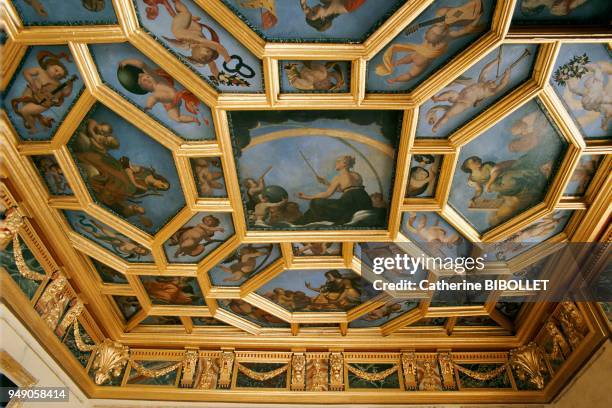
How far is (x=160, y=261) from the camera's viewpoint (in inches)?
457

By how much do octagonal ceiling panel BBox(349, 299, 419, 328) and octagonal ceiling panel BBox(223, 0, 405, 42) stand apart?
286 inches

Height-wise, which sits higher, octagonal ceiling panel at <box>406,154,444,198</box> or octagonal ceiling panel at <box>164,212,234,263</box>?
octagonal ceiling panel at <box>406,154,444,198</box>

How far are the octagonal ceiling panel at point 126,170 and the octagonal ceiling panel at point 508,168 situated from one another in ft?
18.5

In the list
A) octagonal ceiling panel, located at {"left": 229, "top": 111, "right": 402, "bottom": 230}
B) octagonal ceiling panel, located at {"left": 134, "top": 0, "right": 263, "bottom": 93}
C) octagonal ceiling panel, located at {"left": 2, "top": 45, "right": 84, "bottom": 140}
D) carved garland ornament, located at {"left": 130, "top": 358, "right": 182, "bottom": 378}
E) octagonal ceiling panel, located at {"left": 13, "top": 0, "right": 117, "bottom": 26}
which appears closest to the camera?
octagonal ceiling panel, located at {"left": 13, "top": 0, "right": 117, "bottom": 26}

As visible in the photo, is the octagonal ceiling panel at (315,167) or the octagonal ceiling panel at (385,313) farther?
the octagonal ceiling panel at (385,313)

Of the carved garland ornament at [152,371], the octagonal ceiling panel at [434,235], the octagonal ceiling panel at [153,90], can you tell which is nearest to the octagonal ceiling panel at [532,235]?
the octagonal ceiling panel at [434,235]

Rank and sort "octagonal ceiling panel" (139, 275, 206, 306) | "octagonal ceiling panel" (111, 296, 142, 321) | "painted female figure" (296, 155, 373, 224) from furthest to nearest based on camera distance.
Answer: "octagonal ceiling panel" (111, 296, 142, 321) → "octagonal ceiling panel" (139, 275, 206, 306) → "painted female figure" (296, 155, 373, 224)

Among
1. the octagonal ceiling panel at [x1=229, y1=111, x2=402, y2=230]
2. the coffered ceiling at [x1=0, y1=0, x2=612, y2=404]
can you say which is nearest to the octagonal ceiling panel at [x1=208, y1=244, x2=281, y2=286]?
the coffered ceiling at [x1=0, y1=0, x2=612, y2=404]

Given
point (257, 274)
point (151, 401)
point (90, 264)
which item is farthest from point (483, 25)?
point (151, 401)

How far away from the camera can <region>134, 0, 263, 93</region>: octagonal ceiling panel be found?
7.66 metres

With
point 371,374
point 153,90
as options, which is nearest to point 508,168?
point 371,374

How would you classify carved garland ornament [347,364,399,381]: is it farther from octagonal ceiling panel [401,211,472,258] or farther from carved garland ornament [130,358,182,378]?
carved garland ornament [130,358,182,378]

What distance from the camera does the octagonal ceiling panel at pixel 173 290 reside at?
12.4 metres

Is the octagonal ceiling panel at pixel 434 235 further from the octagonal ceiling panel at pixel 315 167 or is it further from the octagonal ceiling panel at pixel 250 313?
the octagonal ceiling panel at pixel 250 313
